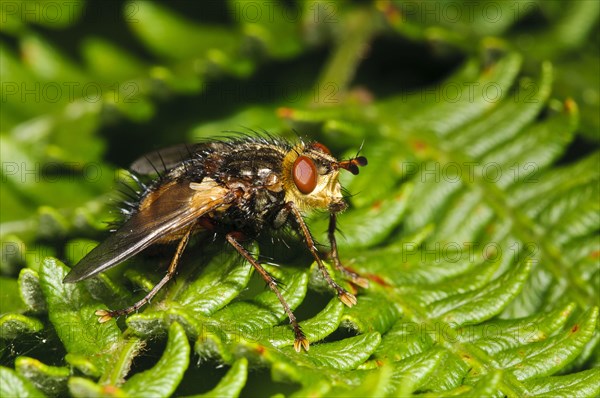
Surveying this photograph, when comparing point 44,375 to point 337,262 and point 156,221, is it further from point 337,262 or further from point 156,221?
point 337,262

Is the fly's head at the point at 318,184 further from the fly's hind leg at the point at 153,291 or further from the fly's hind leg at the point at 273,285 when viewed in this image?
the fly's hind leg at the point at 153,291

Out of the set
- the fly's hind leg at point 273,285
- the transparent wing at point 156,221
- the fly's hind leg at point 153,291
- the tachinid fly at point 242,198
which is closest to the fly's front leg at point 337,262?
the tachinid fly at point 242,198

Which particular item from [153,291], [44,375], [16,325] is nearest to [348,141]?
[153,291]

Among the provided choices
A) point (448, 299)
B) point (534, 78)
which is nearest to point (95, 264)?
point (448, 299)

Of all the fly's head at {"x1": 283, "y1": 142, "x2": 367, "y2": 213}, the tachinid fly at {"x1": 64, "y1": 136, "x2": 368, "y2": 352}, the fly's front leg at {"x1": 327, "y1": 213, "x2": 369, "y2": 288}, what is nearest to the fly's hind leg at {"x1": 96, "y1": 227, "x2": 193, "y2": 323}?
the tachinid fly at {"x1": 64, "y1": 136, "x2": 368, "y2": 352}

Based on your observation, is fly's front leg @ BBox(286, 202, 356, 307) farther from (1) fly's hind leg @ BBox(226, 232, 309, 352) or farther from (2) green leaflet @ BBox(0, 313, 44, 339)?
(2) green leaflet @ BBox(0, 313, 44, 339)
